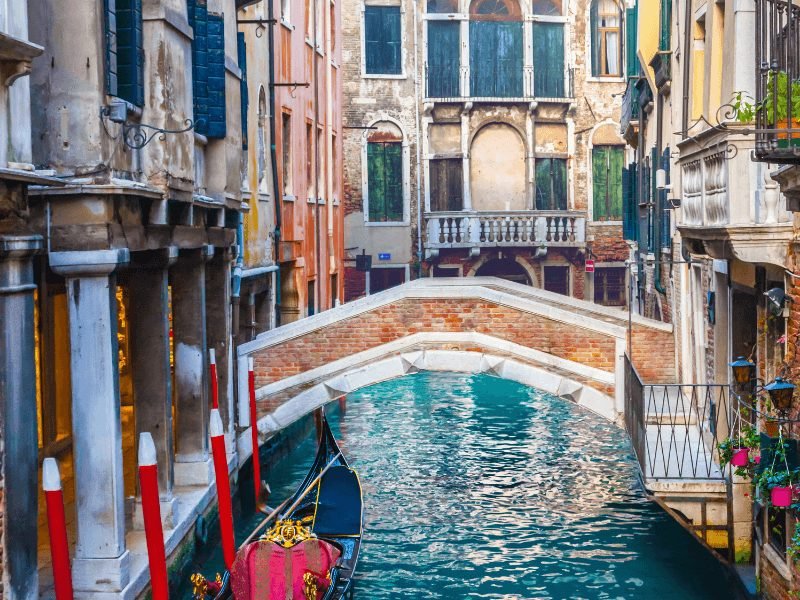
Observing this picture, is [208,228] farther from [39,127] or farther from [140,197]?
[39,127]

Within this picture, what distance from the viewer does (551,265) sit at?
21125 millimetres

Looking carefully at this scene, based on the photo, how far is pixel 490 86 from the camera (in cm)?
2072

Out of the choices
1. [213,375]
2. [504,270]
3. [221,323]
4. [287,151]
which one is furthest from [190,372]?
[504,270]

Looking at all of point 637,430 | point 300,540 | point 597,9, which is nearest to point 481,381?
point 597,9

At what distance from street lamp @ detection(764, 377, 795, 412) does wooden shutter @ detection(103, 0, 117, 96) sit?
3.72 m

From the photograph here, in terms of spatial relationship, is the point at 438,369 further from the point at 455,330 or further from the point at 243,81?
the point at 243,81

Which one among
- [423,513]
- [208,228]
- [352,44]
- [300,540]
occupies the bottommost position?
[423,513]

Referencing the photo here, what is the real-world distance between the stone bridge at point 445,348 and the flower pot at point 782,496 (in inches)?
202

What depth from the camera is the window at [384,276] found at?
2095 cm

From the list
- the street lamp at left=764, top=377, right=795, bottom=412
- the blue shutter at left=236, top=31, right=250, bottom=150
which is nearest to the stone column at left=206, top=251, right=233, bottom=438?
the blue shutter at left=236, top=31, right=250, bottom=150

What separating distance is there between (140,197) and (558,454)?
23.6 ft

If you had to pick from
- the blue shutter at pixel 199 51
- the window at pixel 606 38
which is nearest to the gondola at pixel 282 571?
the blue shutter at pixel 199 51

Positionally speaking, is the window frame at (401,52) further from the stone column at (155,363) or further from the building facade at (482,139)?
the stone column at (155,363)

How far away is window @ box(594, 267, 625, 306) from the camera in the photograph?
2148cm
